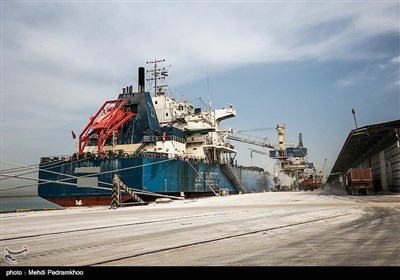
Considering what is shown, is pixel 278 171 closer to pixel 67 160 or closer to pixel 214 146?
pixel 214 146

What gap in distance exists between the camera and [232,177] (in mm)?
53438

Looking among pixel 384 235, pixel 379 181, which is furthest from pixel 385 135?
pixel 384 235

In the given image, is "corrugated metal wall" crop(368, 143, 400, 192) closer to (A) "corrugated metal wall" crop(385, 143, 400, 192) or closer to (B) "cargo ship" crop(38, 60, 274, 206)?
(A) "corrugated metal wall" crop(385, 143, 400, 192)

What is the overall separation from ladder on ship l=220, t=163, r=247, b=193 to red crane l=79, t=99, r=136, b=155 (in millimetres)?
17927

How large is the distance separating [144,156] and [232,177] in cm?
2249

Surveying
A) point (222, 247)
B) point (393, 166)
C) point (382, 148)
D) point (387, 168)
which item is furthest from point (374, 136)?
point (222, 247)

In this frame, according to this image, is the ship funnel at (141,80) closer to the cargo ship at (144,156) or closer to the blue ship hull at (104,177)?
the cargo ship at (144,156)

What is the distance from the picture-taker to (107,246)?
738 centimetres

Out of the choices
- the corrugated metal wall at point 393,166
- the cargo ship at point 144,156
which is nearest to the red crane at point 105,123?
the cargo ship at point 144,156

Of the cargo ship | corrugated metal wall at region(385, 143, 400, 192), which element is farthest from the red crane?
corrugated metal wall at region(385, 143, 400, 192)

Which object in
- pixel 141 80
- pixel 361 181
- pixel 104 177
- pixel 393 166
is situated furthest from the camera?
pixel 141 80

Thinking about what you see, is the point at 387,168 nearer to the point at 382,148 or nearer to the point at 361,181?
the point at 382,148

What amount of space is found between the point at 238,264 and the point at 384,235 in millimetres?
4672

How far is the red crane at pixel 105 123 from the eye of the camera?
35938 millimetres
